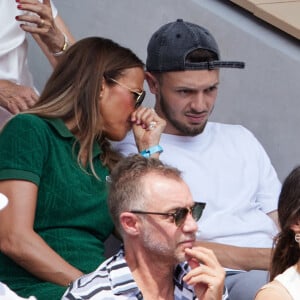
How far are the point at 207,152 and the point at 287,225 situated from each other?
1.31m

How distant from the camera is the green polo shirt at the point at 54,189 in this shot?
4668mm

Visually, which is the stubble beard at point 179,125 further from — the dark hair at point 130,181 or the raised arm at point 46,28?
the dark hair at point 130,181

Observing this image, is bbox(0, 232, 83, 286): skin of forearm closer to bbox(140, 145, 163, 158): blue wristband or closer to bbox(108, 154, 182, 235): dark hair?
bbox(108, 154, 182, 235): dark hair

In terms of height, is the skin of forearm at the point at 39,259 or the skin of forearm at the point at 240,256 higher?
the skin of forearm at the point at 39,259

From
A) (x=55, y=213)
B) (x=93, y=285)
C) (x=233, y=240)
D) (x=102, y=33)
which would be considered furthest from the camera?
(x=102, y=33)

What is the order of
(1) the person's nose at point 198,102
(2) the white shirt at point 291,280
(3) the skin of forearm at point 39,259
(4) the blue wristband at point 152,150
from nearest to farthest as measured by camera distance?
(2) the white shirt at point 291,280, (3) the skin of forearm at point 39,259, (4) the blue wristband at point 152,150, (1) the person's nose at point 198,102

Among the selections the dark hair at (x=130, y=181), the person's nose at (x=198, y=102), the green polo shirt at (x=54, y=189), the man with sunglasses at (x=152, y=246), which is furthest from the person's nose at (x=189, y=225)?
the person's nose at (x=198, y=102)

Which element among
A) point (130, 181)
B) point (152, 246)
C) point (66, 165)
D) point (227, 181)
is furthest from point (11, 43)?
point (152, 246)

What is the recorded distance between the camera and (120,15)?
6.36 meters

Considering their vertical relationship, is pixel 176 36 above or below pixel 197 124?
above

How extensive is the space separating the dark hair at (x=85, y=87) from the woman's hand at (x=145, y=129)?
16 cm

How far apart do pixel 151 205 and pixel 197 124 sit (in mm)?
1455

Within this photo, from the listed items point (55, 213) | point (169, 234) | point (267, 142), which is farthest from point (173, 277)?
point (267, 142)

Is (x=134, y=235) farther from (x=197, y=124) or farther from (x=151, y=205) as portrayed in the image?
(x=197, y=124)
